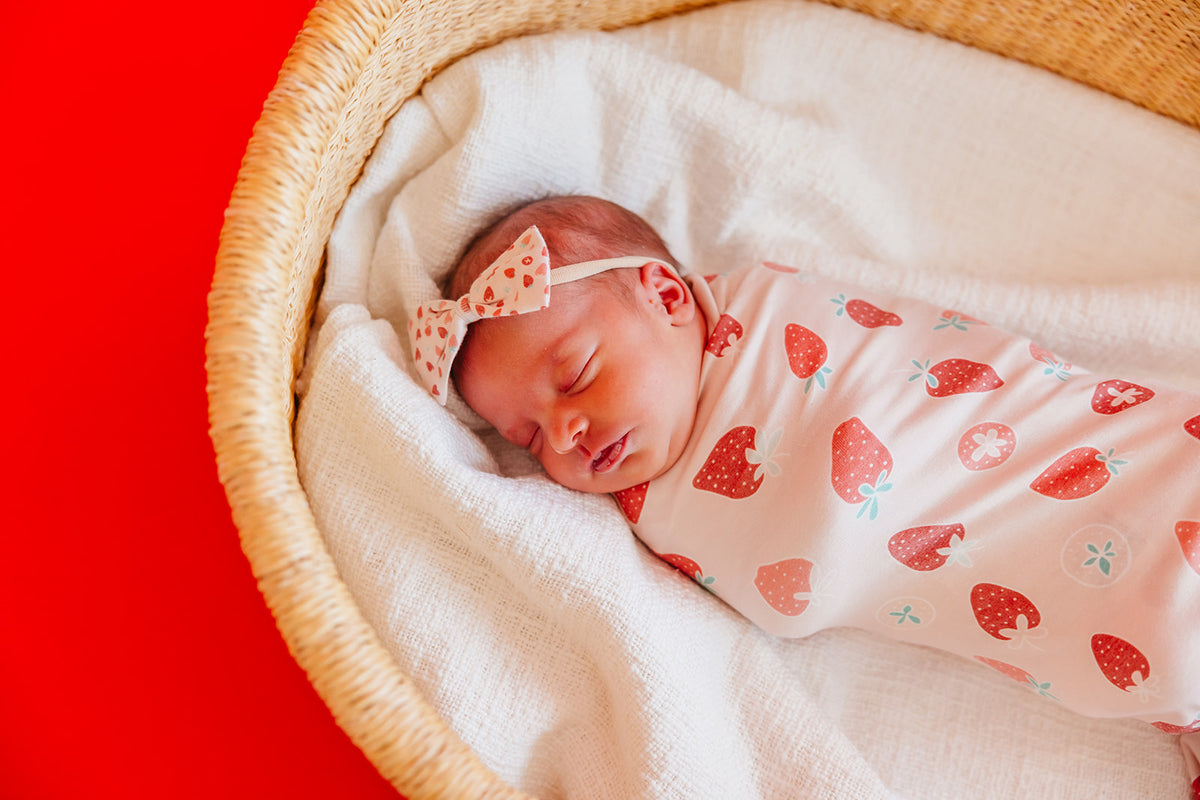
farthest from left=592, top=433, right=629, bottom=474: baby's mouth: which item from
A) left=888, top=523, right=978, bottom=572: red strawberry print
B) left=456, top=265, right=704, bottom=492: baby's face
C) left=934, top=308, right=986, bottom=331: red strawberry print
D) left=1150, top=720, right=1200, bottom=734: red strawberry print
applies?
left=1150, top=720, right=1200, bottom=734: red strawberry print

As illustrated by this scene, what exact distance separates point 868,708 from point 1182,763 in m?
0.44

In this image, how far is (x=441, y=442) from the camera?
122 centimetres

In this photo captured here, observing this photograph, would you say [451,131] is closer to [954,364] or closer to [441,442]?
[441,442]

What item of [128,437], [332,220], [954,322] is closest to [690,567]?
[954,322]

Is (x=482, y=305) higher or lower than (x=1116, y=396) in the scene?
higher

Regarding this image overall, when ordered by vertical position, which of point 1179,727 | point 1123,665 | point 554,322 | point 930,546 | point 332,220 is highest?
point 332,220

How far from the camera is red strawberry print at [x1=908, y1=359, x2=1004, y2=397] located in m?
1.22

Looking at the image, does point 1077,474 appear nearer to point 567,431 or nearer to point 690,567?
point 690,567

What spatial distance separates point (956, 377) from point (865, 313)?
17 cm

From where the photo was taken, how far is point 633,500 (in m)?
1.32

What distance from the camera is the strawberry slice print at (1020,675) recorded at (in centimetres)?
122

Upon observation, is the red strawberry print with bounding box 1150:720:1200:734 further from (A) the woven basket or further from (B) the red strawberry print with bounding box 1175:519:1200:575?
(A) the woven basket

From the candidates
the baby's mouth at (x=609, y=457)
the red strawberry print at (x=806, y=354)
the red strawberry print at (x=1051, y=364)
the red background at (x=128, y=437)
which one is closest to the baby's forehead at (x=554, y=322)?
the baby's mouth at (x=609, y=457)

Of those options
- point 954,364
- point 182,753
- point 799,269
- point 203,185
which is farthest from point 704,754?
point 203,185
